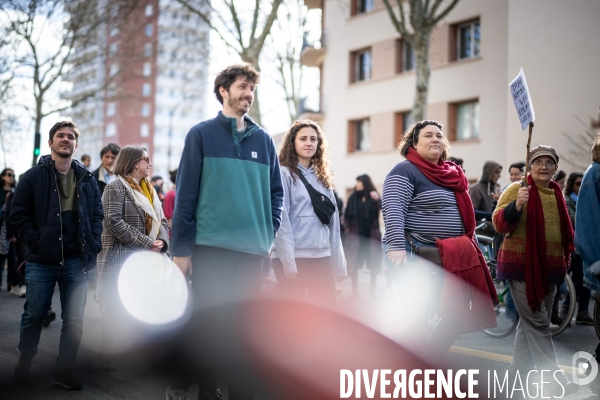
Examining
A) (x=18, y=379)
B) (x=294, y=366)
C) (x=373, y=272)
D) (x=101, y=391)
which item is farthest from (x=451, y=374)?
(x=373, y=272)

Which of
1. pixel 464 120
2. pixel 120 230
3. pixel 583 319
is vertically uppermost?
pixel 464 120

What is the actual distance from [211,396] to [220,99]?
1851mm

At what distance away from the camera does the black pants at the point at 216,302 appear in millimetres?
4430

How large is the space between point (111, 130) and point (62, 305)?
109892 mm

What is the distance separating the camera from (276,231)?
16.1 ft

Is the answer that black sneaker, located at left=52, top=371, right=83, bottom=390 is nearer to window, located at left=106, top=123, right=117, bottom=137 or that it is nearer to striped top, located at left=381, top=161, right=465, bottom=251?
striped top, located at left=381, top=161, right=465, bottom=251

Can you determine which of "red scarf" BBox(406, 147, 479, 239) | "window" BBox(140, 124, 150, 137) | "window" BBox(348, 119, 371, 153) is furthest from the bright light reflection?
"window" BBox(140, 124, 150, 137)

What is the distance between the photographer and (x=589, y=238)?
17.6ft

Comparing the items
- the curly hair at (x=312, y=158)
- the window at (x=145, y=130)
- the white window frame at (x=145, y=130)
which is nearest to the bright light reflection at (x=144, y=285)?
the curly hair at (x=312, y=158)

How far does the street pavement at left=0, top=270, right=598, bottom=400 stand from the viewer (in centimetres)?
559

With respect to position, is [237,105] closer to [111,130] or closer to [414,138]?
[414,138]

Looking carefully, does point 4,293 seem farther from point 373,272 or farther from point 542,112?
point 542,112

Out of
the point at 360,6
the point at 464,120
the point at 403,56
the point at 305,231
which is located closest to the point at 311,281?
the point at 305,231

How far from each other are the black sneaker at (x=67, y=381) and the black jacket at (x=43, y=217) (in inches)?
33.4
